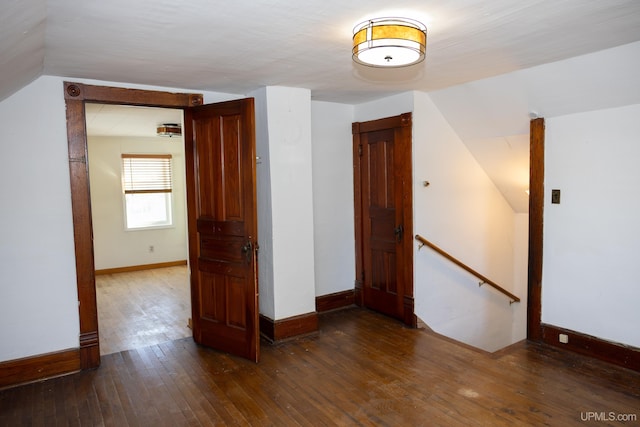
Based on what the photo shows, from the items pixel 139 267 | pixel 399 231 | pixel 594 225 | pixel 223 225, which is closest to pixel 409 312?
pixel 399 231

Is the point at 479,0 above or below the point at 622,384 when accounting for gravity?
above

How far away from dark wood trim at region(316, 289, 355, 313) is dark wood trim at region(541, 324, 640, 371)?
2041mm

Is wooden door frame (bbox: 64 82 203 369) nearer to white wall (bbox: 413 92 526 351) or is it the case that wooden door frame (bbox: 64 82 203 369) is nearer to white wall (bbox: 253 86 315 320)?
white wall (bbox: 253 86 315 320)

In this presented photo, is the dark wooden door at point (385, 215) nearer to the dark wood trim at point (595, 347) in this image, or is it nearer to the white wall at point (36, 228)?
the dark wood trim at point (595, 347)

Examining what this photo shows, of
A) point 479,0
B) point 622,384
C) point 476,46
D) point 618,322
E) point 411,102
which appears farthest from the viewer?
point 411,102

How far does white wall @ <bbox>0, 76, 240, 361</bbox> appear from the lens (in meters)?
3.05

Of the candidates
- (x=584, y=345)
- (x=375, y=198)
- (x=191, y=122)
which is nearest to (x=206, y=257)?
(x=191, y=122)

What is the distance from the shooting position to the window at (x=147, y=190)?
282 inches

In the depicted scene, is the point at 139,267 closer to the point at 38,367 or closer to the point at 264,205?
the point at 38,367

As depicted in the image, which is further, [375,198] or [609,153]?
[375,198]

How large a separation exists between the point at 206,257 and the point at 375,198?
1.95m

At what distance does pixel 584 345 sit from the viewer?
334 centimetres

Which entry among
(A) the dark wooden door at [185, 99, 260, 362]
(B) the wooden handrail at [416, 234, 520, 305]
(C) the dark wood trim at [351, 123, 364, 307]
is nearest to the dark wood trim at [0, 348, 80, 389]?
(A) the dark wooden door at [185, 99, 260, 362]

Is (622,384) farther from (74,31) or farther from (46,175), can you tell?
(46,175)
